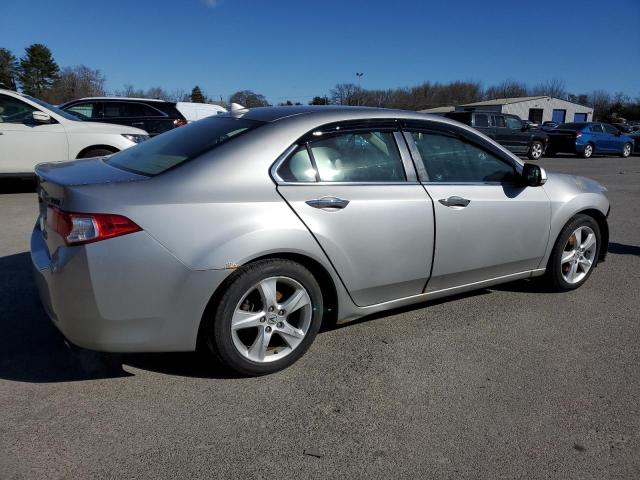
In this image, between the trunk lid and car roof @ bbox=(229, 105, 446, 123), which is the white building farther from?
the trunk lid

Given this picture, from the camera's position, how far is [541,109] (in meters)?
57.6

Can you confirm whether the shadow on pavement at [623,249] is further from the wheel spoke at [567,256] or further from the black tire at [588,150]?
the black tire at [588,150]

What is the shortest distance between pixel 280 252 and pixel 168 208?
2.11 ft

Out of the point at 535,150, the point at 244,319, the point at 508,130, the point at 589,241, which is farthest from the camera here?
the point at 535,150

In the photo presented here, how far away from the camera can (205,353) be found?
2.87m

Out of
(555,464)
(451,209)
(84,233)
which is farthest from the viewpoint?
(451,209)

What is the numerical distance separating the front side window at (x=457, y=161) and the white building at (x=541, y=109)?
53743 millimetres

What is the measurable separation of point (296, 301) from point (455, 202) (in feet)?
4.41

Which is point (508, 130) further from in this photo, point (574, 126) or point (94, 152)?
point (94, 152)

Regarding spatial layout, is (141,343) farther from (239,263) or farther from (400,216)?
(400,216)

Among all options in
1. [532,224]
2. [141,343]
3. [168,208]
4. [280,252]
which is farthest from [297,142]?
[532,224]

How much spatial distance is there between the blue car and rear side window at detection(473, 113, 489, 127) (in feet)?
17.8

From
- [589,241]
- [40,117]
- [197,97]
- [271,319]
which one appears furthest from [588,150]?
[197,97]

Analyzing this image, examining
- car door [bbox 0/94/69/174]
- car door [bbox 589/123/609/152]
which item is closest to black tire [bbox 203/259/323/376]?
car door [bbox 0/94/69/174]
